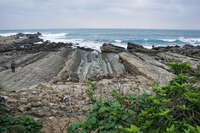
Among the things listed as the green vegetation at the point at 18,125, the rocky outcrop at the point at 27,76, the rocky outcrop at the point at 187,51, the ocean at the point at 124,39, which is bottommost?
the rocky outcrop at the point at 27,76

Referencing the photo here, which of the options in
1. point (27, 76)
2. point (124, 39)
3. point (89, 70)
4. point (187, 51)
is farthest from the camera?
point (124, 39)

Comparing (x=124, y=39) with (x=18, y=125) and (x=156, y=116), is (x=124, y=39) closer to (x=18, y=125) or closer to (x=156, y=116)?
(x=18, y=125)

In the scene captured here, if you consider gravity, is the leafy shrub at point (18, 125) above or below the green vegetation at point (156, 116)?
below

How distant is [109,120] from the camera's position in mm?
1526

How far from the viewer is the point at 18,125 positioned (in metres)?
2.36

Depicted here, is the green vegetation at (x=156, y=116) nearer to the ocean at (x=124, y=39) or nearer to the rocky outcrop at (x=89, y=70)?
the rocky outcrop at (x=89, y=70)

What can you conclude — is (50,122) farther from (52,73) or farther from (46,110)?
(52,73)

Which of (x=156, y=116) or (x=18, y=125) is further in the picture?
(x=18, y=125)

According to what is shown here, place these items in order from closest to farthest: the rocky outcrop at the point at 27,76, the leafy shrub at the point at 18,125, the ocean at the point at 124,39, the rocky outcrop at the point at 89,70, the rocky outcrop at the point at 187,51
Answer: the leafy shrub at the point at 18,125, the rocky outcrop at the point at 27,76, the rocky outcrop at the point at 89,70, the rocky outcrop at the point at 187,51, the ocean at the point at 124,39

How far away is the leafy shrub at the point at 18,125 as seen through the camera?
7.55 feet

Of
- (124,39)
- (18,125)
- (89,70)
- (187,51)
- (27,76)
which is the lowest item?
(27,76)

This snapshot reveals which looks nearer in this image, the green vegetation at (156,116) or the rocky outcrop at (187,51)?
the green vegetation at (156,116)

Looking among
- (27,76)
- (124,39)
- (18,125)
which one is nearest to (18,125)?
(18,125)

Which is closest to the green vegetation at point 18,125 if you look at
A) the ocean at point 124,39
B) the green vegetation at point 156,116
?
the green vegetation at point 156,116
